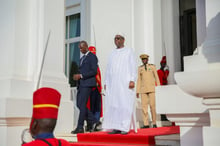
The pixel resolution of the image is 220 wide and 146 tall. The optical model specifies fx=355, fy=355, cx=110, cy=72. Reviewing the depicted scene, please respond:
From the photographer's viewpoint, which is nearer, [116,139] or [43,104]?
[43,104]

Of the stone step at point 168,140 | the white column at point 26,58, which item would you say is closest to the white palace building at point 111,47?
the white column at point 26,58

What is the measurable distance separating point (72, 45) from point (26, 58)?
343 cm

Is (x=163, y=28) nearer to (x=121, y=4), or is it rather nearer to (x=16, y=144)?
(x=121, y=4)

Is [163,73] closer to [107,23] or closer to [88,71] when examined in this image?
[107,23]

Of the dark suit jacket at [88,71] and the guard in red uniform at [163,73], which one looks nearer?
the dark suit jacket at [88,71]

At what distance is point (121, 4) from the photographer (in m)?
9.59

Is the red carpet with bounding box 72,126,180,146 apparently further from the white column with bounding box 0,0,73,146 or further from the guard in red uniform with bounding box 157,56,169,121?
the guard in red uniform with bounding box 157,56,169,121

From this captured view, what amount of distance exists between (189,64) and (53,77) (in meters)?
4.24

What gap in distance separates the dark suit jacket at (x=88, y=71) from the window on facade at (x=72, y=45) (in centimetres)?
352

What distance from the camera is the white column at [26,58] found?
249 inches

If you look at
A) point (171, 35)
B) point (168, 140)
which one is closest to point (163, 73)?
point (171, 35)

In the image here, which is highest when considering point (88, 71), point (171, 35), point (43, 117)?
point (171, 35)

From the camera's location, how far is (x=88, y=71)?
6.60 m

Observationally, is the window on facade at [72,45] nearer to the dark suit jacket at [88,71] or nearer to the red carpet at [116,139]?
the dark suit jacket at [88,71]
